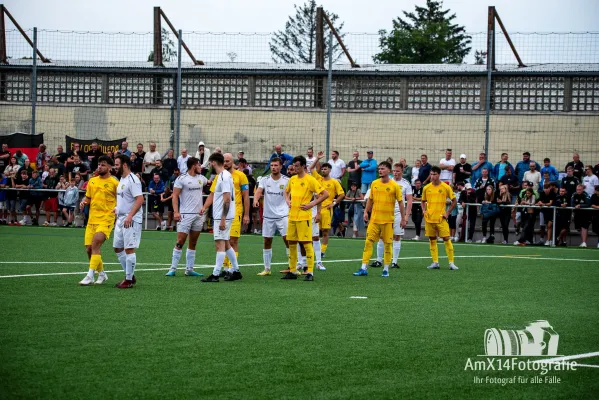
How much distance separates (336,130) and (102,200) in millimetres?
16906

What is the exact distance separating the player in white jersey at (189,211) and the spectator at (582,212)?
13125 mm

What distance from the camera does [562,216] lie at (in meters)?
25.0

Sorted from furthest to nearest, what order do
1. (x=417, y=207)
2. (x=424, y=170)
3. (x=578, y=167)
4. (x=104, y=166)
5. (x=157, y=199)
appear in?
1. (x=157, y=199)
2. (x=417, y=207)
3. (x=424, y=170)
4. (x=578, y=167)
5. (x=104, y=166)

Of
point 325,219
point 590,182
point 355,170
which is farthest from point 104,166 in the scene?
point 590,182

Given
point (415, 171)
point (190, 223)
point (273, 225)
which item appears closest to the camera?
point (190, 223)

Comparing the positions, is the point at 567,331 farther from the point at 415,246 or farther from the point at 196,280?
the point at 415,246

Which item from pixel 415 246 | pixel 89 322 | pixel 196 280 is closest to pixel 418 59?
pixel 415 246

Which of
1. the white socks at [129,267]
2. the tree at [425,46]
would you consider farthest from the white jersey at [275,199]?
the tree at [425,46]

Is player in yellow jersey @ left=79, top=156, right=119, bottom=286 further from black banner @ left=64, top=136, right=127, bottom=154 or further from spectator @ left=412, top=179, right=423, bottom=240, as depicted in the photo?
black banner @ left=64, top=136, right=127, bottom=154

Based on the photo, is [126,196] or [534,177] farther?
[534,177]

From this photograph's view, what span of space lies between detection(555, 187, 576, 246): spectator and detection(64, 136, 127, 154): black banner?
13.7m

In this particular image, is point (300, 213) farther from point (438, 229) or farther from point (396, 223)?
point (396, 223)

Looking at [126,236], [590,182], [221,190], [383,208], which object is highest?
[590,182]

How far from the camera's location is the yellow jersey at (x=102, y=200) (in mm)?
13383
